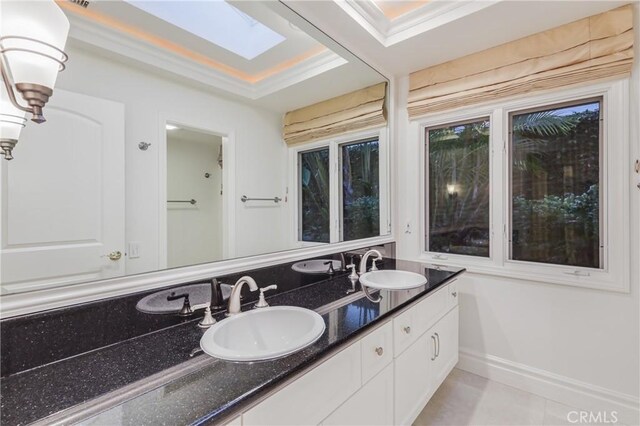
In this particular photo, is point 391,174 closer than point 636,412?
No

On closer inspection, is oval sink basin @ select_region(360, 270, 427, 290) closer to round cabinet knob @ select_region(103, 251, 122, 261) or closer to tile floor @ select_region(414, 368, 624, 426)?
tile floor @ select_region(414, 368, 624, 426)

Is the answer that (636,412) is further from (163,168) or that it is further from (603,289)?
(163,168)

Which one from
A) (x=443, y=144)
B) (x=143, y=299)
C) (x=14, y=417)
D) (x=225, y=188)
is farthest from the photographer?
(x=443, y=144)

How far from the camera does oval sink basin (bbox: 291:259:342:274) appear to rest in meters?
1.64

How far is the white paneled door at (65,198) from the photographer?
2.71ft

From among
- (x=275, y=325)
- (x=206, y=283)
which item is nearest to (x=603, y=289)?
(x=275, y=325)

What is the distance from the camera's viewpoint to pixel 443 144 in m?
2.32

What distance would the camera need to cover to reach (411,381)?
56.5 inches

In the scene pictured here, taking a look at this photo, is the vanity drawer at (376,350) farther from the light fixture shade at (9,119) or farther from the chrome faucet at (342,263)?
the light fixture shade at (9,119)

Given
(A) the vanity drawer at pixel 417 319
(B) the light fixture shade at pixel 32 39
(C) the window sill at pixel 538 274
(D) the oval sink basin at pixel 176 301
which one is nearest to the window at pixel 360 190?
(C) the window sill at pixel 538 274

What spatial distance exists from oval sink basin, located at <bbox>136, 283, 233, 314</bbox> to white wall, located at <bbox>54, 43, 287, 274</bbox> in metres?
0.11

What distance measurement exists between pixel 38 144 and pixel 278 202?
992mm

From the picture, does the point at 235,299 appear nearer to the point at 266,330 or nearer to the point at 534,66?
the point at 266,330
